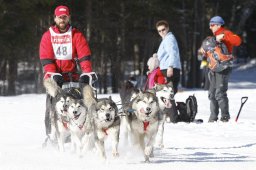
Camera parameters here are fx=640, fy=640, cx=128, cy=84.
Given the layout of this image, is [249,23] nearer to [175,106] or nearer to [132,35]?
[132,35]

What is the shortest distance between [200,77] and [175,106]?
25.7 m

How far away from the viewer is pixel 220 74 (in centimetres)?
1159

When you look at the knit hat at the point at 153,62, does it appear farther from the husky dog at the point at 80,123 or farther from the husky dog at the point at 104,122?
the husky dog at the point at 104,122

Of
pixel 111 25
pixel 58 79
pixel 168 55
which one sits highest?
pixel 111 25

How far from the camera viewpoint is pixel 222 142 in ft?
30.8

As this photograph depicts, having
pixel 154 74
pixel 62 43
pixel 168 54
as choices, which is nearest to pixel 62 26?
pixel 62 43

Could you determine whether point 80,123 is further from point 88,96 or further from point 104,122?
Result: point 104,122

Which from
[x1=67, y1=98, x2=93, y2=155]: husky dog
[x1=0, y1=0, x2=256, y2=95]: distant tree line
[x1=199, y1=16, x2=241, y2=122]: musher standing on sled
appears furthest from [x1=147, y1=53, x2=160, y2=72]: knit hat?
[x1=0, y1=0, x2=256, y2=95]: distant tree line

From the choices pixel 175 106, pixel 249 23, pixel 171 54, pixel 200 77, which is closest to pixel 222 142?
pixel 171 54

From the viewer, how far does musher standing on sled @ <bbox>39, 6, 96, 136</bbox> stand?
8.23 meters

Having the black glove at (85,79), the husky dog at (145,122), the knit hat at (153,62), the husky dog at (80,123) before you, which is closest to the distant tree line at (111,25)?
the knit hat at (153,62)

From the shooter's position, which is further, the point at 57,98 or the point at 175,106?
the point at 175,106

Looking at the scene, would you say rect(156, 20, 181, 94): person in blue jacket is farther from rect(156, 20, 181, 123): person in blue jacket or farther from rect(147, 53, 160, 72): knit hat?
rect(147, 53, 160, 72): knit hat

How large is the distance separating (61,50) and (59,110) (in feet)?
2.87
